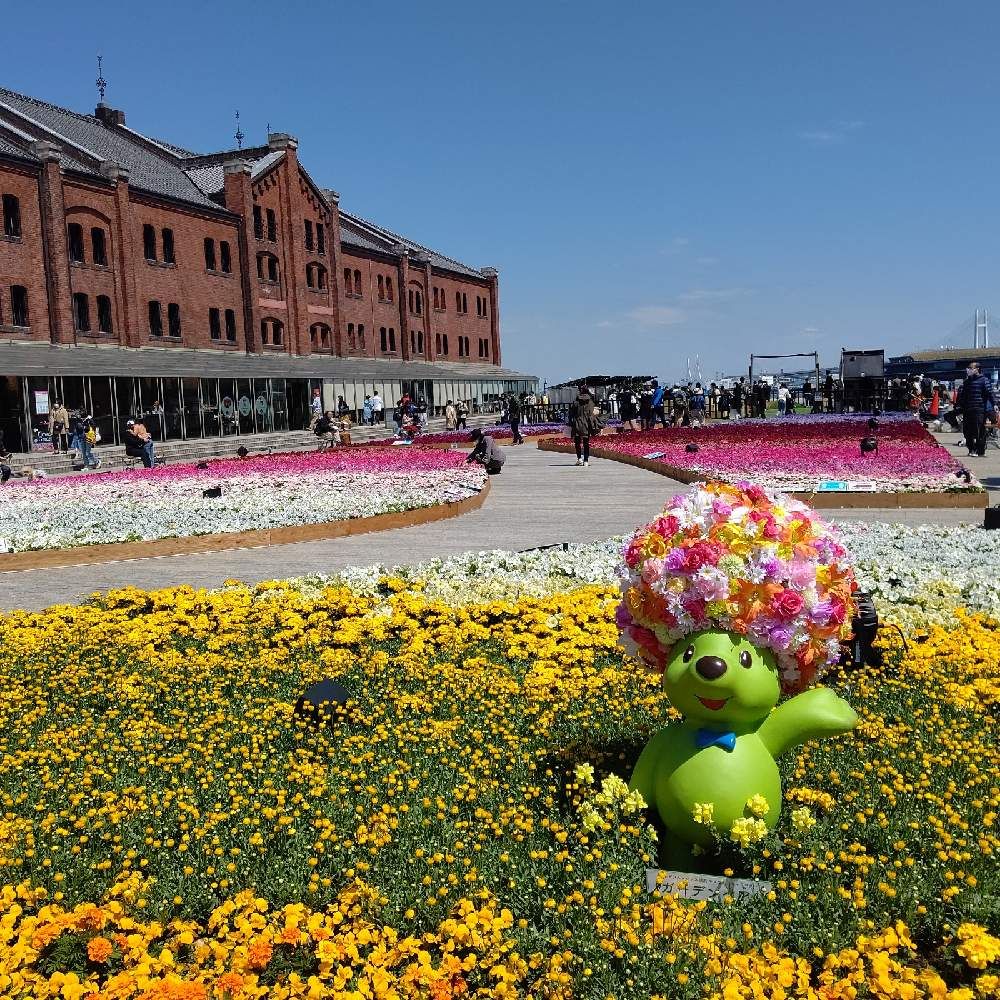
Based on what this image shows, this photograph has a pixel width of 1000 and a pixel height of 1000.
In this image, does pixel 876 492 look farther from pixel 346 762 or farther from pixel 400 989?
pixel 400 989

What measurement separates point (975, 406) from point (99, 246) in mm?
33503

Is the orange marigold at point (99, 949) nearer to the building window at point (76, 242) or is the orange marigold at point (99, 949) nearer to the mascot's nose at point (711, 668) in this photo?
the mascot's nose at point (711, 668)

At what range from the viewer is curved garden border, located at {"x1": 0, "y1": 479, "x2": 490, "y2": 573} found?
11.6 m

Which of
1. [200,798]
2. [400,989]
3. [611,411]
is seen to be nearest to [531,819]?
[400,989]

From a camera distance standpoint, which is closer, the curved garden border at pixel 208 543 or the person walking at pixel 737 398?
the curved garden border at pixel 208 543

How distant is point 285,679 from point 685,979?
13.5 feet

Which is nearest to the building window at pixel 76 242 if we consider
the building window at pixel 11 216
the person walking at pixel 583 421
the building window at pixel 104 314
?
the building window at pixel 104 314

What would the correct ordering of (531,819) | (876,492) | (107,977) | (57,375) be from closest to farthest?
(107,977)
(531,819)
(876,492)
(57,375)

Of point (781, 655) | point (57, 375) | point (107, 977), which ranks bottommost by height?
point (107, 977)

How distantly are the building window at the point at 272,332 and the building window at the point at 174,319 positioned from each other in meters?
5.61

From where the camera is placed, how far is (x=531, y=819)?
4.29 m

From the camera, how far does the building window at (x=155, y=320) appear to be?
41.1 m

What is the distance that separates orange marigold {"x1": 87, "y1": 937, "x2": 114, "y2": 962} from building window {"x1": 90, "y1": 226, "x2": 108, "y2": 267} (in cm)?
3948

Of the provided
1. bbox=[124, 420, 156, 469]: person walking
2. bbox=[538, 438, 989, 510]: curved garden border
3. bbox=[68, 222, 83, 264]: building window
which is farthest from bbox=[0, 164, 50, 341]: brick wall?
bbox=[538, 438, 989, 510]: curved garden border
